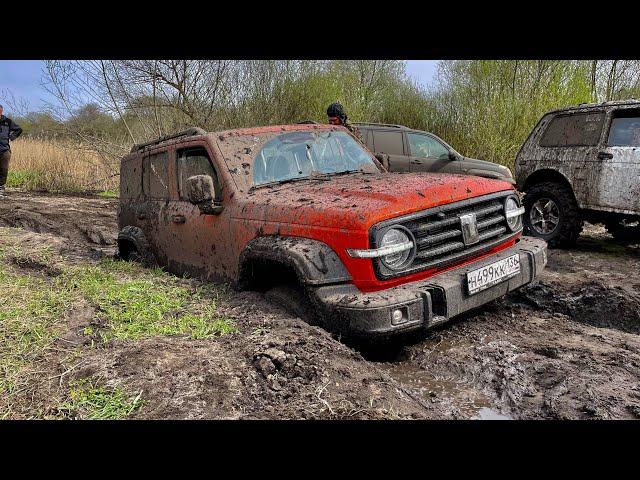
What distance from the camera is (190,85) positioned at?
1462 cm

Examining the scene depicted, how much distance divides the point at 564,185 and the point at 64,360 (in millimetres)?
6686

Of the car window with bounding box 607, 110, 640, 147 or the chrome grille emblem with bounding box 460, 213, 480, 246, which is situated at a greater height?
the car window with bounding box 607, 110, 640, 147

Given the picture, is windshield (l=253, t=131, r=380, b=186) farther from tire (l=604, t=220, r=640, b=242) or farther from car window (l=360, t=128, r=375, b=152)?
car window (l=360, t=128, r=375, b=152)

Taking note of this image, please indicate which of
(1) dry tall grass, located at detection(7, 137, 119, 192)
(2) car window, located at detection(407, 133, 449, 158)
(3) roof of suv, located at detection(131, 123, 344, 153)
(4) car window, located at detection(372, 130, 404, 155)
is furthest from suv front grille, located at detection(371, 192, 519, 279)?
(1) dry tall grass, located at detection(7, 137, 119, 192)

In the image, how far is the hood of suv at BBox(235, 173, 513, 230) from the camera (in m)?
3.18

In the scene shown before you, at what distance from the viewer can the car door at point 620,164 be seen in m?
6.27

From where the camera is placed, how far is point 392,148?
10.0 meters

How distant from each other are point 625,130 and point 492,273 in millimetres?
4429

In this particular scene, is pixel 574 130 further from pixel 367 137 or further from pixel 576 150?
pixel 367 137

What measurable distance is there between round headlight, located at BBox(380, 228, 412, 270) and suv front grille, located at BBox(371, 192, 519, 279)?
0.12 ft

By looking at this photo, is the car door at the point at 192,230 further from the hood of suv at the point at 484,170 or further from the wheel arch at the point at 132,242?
the hood of suv at the point at 484,170

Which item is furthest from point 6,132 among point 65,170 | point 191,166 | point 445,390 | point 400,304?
point 445,390

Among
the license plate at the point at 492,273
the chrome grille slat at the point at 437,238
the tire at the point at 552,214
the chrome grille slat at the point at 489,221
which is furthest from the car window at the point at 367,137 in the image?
the chrome grille slat at the point at 437,238
